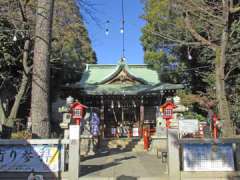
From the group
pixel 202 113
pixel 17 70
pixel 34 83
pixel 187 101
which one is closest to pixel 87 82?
pixel 17 70

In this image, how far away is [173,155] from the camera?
10.5 metres

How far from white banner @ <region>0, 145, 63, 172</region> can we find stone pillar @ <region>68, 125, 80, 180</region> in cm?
39

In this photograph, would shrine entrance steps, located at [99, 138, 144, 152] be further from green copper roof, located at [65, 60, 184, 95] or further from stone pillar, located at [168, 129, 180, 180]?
stone pillar, located at [168, 129, 180, 180]

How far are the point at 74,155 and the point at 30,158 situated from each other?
1.36 m

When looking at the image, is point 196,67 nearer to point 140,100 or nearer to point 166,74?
point 166,74

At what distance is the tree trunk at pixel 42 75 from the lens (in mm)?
11219

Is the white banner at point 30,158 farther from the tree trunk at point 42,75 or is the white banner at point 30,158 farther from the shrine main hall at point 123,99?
the shrine main hall at point 123,99

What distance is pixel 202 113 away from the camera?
92.9 ft

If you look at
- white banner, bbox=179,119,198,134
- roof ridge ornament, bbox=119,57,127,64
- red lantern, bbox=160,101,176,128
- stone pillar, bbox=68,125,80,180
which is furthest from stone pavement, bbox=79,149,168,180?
roof ridge ornament, bbox=119,57,127,64

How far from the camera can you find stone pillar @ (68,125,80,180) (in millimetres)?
10445

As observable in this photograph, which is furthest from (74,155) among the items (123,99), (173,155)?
(123,99)

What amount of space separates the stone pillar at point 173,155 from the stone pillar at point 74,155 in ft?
9.11

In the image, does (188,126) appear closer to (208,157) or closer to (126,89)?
(126,89)

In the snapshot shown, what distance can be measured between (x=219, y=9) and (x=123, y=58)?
1342 cm
